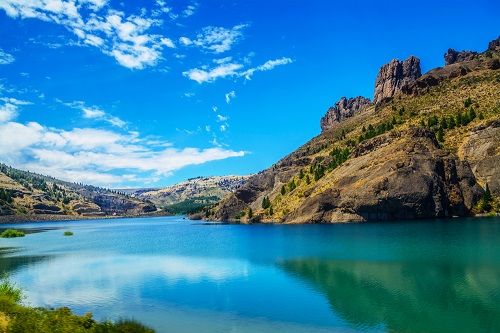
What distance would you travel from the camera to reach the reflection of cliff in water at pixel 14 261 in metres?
72.8

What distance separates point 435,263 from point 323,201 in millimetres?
94295

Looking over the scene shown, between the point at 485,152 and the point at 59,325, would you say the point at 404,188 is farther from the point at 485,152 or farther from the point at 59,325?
the point at 59,325

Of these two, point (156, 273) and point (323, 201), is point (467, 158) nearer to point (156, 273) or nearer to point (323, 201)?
point (323, 201)

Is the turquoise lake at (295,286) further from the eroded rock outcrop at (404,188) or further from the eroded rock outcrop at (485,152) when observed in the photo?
the eroded rock outcrop at (485,152)

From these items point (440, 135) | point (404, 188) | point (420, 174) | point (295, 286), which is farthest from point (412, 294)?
point (440, 135)

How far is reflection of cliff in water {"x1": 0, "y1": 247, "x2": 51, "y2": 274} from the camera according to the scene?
72.8 meters

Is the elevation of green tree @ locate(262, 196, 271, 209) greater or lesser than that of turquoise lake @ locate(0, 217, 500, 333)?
greater

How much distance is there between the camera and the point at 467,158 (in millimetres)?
141250

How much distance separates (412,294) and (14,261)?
72.0m

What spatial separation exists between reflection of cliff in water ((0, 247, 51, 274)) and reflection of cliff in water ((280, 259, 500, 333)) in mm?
46418

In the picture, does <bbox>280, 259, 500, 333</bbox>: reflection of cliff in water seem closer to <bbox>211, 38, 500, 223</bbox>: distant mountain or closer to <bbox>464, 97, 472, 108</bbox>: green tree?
<bbox>211, 38, 500, 223</bbox>: distant mountain

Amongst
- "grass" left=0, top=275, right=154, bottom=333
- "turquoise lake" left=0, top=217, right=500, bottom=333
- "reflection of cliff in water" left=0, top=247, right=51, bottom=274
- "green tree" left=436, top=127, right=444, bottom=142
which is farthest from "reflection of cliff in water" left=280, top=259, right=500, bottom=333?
"green tree" left=436, top=127, right=444, bottom=142

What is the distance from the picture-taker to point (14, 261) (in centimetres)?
8238

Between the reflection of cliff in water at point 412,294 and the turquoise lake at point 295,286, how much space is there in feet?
0.29
